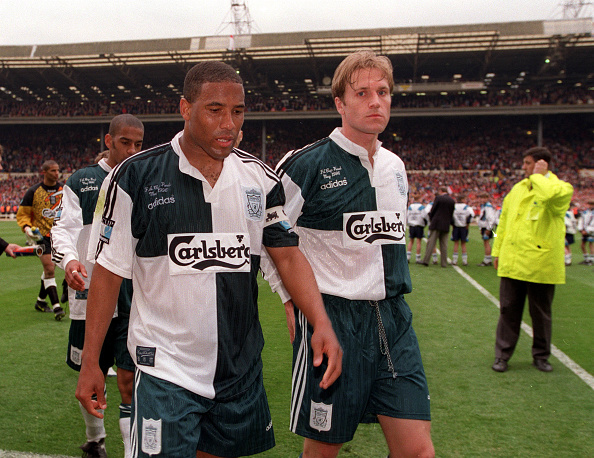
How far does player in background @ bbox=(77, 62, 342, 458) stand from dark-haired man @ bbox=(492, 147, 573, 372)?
156 inches

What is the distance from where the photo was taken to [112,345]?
3646 mm

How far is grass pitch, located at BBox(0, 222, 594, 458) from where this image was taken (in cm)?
398

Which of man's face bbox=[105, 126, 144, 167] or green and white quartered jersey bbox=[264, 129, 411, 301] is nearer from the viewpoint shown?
green and white quartered jersey bbox=[264, 129, 411, 301]

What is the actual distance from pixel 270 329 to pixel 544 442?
3.92m

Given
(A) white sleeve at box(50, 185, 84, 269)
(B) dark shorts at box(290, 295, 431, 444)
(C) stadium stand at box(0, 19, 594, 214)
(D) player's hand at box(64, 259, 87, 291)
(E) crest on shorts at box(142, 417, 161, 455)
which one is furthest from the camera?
(C) stadium stand at box(0, 19, 594, 214)

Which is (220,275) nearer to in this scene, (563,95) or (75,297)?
(75,297)

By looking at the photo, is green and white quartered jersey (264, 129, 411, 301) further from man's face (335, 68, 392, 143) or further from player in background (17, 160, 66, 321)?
player in background (17, 160, 66, 321)

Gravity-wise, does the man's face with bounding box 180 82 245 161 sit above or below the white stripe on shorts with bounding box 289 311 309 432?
above

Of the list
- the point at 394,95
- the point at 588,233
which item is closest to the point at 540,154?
the point at 588,233

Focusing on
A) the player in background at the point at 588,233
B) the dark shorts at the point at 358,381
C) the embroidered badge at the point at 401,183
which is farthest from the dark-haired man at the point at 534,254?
the player in background at the point at 588,233

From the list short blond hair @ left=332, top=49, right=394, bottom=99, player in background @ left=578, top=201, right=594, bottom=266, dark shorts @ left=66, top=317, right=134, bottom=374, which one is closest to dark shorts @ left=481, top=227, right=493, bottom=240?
player in background @ left=578, top=201, right=594, bottom=266

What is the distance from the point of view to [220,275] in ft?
6.81

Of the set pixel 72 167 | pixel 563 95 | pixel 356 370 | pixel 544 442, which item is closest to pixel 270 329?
pixel 544 442

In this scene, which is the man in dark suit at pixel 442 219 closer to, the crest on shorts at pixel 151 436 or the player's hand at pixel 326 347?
the player's hand at pixel 326 347
